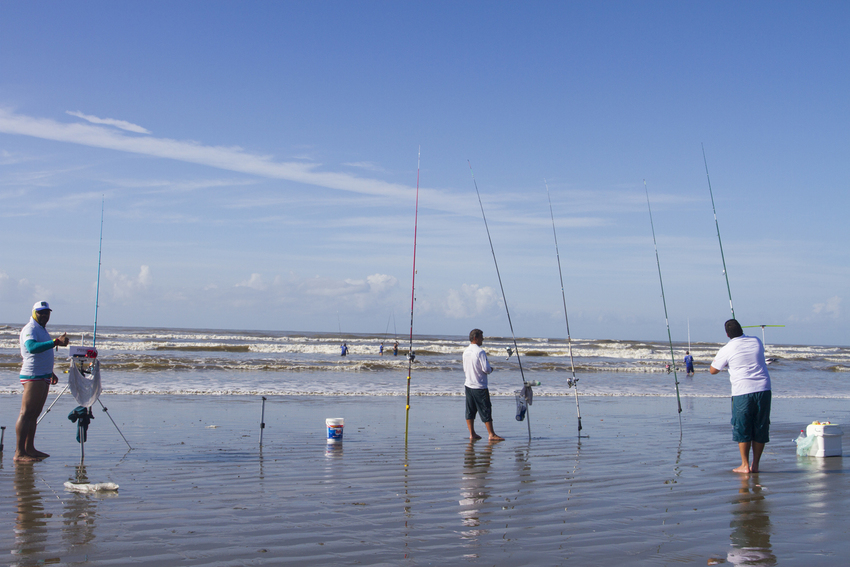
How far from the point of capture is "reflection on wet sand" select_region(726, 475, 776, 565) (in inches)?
149

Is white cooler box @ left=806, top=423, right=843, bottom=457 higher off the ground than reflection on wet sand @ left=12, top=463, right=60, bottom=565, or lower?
lower

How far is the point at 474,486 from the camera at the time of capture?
576 cm

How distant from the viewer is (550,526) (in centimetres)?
441

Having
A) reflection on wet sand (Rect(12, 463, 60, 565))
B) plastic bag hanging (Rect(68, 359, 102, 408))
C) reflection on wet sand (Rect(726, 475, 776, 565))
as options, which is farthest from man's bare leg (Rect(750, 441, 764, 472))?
plastic bag hanging (Rect(68, 359, 102, 408))

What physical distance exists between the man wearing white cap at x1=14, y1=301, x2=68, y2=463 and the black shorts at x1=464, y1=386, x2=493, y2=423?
16.5 ft

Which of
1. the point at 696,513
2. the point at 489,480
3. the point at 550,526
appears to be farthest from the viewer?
the point at 489,480

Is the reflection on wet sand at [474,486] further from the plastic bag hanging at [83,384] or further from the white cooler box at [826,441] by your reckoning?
the plastic bag hanging at [83,384]

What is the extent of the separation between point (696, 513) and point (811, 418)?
9.65 metres

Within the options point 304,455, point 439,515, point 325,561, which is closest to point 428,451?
point 304,455

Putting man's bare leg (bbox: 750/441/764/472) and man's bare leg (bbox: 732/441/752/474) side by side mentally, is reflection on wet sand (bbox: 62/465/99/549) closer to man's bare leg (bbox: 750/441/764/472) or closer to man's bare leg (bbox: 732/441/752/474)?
man's bare leg (bbox: 732/441/752/474)

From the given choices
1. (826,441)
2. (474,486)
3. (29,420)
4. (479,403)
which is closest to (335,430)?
(479,403)

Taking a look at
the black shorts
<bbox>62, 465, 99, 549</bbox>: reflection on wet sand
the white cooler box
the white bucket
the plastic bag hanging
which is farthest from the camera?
the black shorts

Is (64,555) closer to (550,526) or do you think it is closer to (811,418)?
(550,526)

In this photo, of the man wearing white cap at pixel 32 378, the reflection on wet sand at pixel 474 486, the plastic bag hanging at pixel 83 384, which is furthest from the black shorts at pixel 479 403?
the man wearing white cap at pixel 32 378
